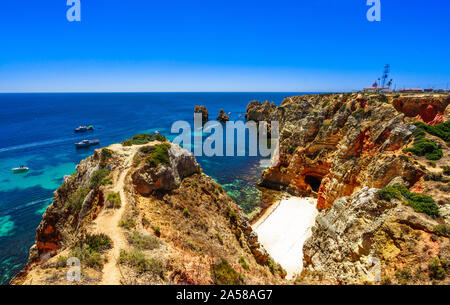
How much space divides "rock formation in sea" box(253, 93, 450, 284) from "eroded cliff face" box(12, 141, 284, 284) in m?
6.07

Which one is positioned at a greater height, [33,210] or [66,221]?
[66,221]

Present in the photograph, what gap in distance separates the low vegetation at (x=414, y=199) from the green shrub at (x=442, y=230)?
5.09 ft

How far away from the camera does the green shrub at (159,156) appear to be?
17781 mm

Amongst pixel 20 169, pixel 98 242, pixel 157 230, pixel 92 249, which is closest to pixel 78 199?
pixel 98 242

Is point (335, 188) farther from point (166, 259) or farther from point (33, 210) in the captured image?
point (33, 210)

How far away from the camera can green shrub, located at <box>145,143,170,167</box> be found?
17781 mm

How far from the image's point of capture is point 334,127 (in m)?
31.0

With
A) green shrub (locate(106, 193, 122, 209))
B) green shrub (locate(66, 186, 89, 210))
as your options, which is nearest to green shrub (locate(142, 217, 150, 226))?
green shrub (locate(106, 193, 122, 209))

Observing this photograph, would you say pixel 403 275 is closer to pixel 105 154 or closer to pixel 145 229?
pixel 145 229

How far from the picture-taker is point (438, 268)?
10.4 metres

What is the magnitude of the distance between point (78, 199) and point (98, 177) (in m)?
2.16
